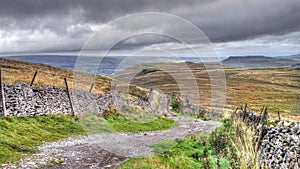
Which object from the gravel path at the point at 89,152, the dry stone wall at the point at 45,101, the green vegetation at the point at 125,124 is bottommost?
the green vegetation at the point at 125,124

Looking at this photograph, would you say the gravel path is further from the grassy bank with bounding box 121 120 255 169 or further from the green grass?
the grassy bank with bounding box 121 120 255 169

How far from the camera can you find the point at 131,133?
23.0m

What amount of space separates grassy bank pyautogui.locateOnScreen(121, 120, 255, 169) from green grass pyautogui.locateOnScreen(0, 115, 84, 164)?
5.46 metres

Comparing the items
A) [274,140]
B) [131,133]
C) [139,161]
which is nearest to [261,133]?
[274,140]

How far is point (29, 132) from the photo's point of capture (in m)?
17.2

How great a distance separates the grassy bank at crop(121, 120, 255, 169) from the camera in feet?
31.4

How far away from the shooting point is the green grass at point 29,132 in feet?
44.0

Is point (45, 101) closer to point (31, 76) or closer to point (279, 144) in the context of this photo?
point (279, 144)

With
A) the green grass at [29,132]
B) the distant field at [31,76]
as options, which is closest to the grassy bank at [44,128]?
the green grass at [29,132]

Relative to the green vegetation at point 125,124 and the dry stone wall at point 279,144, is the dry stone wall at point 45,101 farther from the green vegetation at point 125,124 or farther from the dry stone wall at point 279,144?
the dry stone wall at point 279,144

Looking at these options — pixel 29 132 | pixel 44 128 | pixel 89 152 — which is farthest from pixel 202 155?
pixel 44 128

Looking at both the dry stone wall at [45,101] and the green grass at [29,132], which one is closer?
the green grass at [29,132]

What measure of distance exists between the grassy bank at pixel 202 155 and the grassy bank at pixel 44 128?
5679 millimetres

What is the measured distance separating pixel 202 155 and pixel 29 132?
10.7 meters
